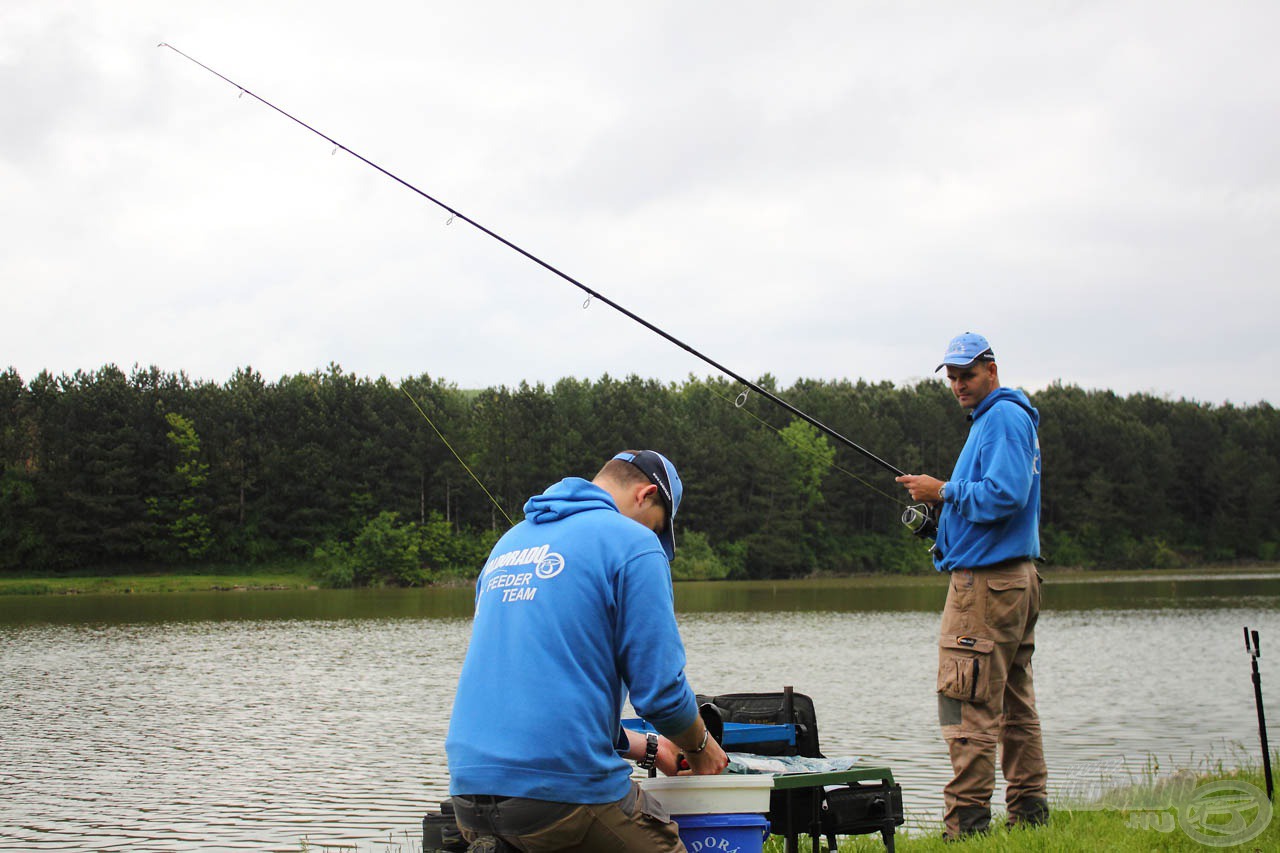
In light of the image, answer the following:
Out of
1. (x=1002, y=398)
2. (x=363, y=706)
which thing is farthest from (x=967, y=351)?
(x=363, y=706)

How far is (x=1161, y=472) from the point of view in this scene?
72312 mm

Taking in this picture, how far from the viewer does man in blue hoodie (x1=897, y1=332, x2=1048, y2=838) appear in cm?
472

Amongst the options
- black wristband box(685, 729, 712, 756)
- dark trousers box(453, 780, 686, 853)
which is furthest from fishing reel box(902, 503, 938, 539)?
dark trousers box(453, 780, 686, 853)

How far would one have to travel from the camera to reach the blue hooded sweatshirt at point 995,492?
4.75 metres

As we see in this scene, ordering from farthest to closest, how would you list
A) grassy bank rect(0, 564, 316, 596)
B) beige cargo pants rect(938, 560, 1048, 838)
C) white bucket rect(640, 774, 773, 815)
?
grassy bank rect(0, 564, 316, 596)
beige cargo pants rect(938, 560, 1048, 838)
white bucket rect(640, 774, 773, 815)

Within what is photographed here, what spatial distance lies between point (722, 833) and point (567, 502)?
105cm

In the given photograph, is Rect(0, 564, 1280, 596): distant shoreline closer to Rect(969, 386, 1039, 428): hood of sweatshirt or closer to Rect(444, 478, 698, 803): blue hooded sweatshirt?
Rect(969, 386, 1039, 428): hood of sweatshirt

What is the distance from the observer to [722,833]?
3273 mm

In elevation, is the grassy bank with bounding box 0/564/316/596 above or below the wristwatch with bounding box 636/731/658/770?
above

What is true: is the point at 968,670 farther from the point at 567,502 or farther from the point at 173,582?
the point at 173,582

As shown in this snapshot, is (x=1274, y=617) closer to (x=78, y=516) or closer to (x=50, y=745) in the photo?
(x=50, y=745)

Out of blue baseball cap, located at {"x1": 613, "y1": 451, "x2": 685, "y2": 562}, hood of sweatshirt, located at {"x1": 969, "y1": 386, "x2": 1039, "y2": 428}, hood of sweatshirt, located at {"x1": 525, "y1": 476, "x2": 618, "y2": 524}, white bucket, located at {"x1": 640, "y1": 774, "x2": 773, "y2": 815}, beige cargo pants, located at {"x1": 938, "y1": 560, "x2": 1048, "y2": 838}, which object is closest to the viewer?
hood of sweatshirt, located at {"x1": 525, "y1": 476, "x2": 618, "y2": 524}

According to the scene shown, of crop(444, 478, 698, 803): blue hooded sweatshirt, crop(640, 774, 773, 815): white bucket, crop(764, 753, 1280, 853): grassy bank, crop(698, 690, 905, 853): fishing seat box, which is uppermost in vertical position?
crop(444, 478, 698, 803): blue hooded sweatshirt

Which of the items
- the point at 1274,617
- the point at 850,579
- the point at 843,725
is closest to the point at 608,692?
the point at 843,725
